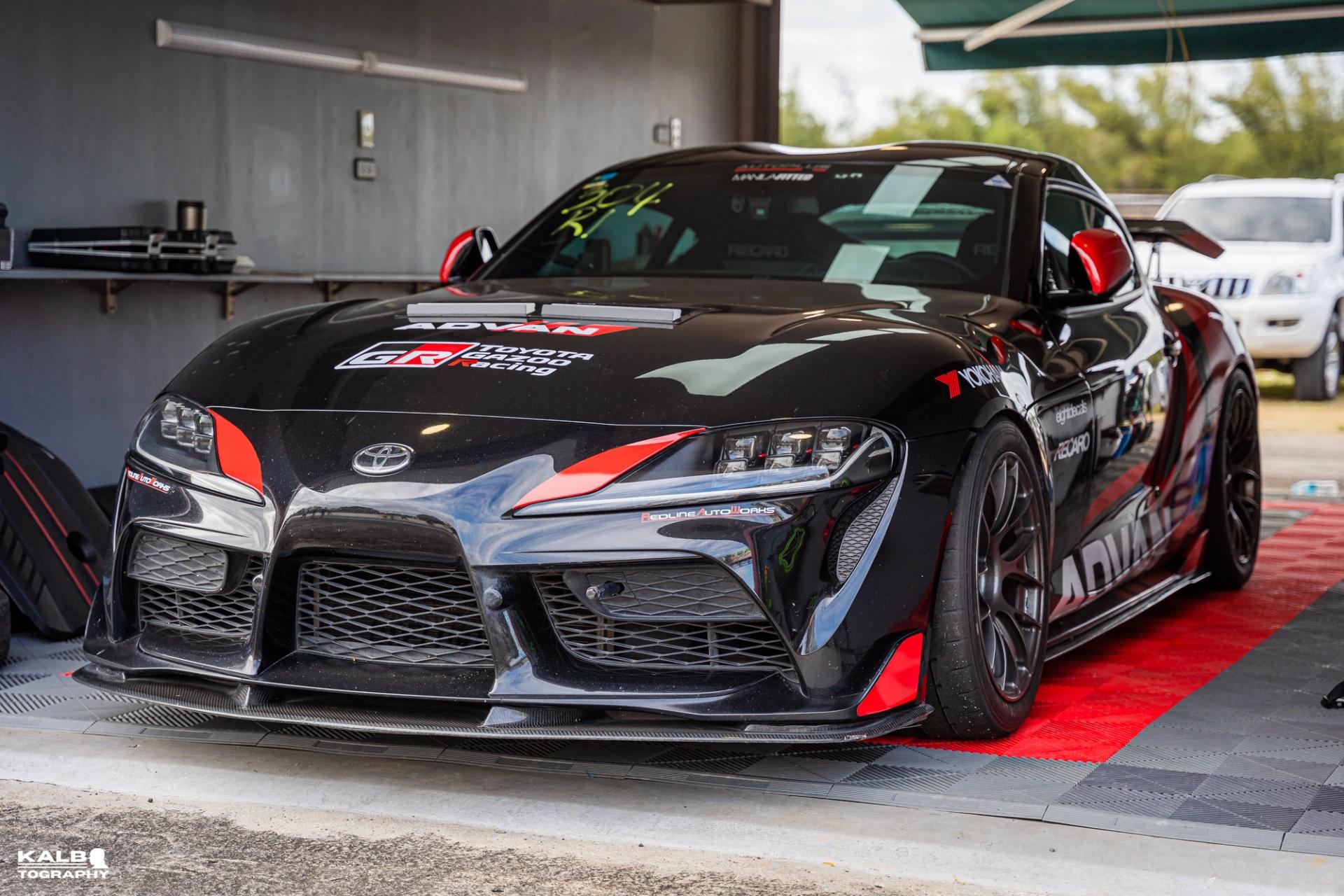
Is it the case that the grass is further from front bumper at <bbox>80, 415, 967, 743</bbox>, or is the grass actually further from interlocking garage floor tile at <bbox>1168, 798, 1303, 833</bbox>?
front bumper at <bbox>80, 415, 967, 743</bbox>

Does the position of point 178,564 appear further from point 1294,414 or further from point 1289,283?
Answer: point 1289,283

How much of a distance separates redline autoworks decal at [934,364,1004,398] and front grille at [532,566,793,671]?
2.07 feet

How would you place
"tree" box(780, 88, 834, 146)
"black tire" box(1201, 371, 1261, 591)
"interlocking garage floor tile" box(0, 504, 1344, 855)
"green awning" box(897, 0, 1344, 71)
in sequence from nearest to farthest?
"interlocking garage floor tile" box(0, 504, 1344, 855)
"black tire" box(1201, 371, 1261, 591)
"green awning" box(897, 0, 1344, 71)
"tree" box(780, 88, 834, 146)

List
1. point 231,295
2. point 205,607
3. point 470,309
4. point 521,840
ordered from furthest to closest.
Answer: point 231,295, point 470,309, point 205,607, point 521,840

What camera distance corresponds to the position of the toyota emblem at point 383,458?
2.89m

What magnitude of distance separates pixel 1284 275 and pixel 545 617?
1181cm

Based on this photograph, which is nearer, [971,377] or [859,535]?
[859,535]

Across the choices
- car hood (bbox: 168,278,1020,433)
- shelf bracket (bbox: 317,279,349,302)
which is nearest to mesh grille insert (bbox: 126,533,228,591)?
car hood (bbox: 168,278,1020,433)

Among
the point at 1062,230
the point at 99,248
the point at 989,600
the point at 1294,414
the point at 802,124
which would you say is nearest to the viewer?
the point at 989,600

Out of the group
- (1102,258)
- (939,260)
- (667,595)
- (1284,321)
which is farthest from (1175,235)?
(1284,321)

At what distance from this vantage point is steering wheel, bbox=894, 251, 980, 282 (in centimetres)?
391

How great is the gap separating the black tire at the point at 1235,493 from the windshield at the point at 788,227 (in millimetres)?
1378

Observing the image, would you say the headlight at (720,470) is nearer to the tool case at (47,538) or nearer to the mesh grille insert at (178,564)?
the mesh grille insert at (178,564)

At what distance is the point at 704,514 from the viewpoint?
2.79 metres
